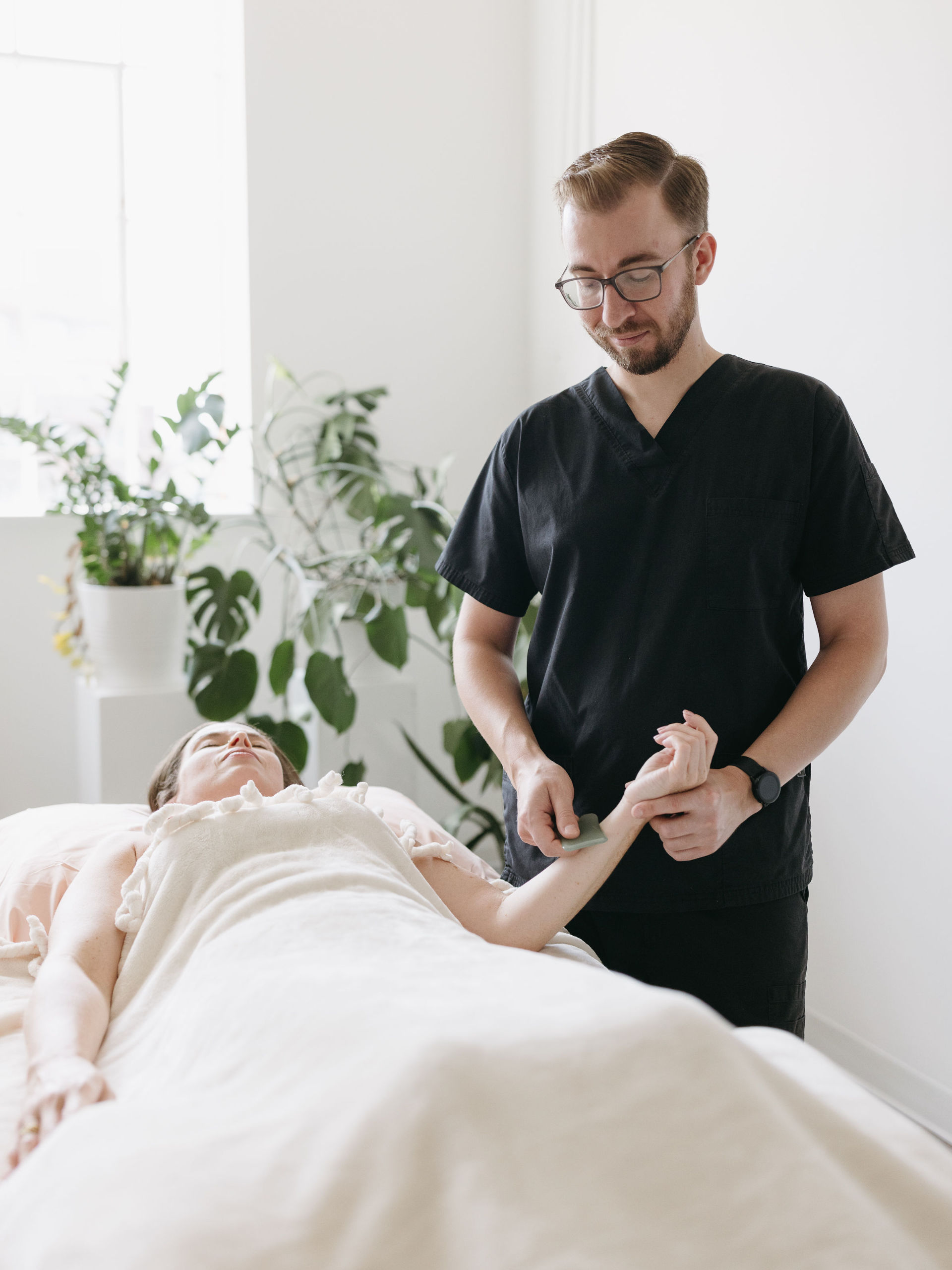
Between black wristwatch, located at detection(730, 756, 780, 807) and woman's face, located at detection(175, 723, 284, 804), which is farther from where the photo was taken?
woman's face, located at detection(175, 723, 284, 804)

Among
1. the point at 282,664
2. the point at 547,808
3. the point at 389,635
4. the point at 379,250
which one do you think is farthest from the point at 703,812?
the point at 379,250

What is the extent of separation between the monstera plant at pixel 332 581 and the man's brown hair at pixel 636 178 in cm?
105

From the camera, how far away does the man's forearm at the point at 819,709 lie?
1281 millimetres

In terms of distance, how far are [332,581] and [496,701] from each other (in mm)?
1264

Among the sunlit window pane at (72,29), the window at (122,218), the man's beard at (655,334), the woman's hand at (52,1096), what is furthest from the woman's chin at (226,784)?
the sunlit window pane at (72,29)

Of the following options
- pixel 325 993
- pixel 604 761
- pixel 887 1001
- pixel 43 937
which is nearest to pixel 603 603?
pixel 604 761

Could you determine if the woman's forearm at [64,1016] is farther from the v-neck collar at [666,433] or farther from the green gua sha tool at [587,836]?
the v-neck collar at [666,433]

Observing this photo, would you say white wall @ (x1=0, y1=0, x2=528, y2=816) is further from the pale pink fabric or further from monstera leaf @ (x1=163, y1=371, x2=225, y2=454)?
the pale pink fabric

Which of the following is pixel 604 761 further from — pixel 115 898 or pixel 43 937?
pixel 43 937

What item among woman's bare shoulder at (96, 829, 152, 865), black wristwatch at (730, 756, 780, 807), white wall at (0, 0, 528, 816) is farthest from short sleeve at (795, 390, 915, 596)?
white wall at (0, 0, 528, 816)

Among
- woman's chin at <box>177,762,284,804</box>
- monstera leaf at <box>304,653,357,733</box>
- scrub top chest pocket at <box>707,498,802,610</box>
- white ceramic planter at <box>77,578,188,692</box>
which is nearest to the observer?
scrub top chest pocket at <box>707,498,802,610</box>

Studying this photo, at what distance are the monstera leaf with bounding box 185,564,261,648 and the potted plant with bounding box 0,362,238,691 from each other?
0.05 metres

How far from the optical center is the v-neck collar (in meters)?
1.36

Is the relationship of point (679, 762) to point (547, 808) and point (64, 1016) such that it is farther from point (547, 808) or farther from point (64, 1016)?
point (64, 1016)
